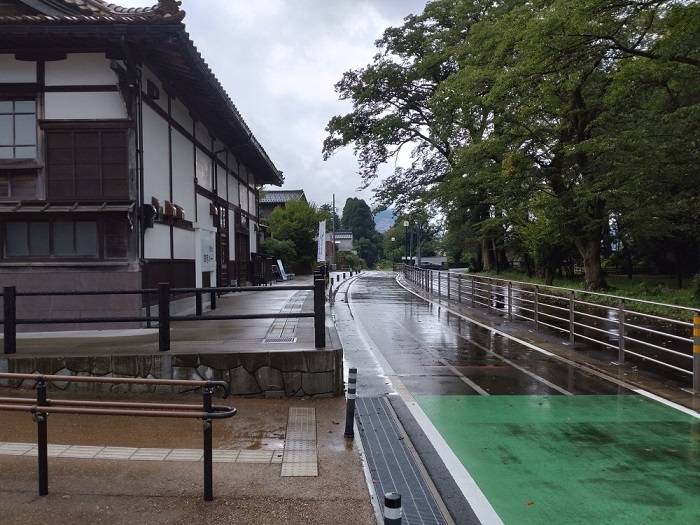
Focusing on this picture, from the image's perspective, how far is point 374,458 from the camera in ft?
16.8

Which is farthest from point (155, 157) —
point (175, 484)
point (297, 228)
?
point (297, 228)

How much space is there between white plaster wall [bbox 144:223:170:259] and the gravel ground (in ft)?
18.4

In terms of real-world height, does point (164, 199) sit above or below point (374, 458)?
above

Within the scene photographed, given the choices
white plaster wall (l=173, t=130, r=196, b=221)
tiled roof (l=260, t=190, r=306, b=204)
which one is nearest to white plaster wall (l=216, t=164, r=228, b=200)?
white plaster wall (l=173, t=130, r=196, b=221)

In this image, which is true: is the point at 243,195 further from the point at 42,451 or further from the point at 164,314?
the point at 42,451

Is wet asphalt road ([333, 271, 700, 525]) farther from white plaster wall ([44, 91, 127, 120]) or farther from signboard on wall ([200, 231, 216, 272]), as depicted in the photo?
white plaster wall ([44, 91, 127, 120])

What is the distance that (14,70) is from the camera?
10.4m

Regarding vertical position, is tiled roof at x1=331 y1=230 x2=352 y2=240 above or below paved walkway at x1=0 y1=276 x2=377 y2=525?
above

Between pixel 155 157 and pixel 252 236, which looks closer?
pixel 155 157

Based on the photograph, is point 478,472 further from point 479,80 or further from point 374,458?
point 479,80

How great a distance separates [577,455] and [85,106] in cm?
1024

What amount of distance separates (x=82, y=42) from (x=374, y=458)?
934 centimetres

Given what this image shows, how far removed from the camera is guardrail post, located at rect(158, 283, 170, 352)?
24.0 ft

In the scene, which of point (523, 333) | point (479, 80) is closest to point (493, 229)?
point (479, 80)
